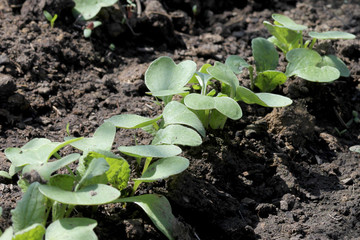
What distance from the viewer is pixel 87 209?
Answer: 5.25 feet

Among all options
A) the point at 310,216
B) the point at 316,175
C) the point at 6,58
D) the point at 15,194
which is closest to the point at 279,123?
the point at 316,175

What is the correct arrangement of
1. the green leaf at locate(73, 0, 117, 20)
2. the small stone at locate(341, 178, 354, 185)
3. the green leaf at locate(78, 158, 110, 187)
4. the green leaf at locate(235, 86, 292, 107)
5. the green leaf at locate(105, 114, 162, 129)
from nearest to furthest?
the green leaf at locate(78, 158, 110, 187) → the green leaf at locate(105, 114, 162, 129) → the green leaf at locate(235, 86, 292, 107) → the small stone at locate(341, 178, 354, 185) → the green leaf at locate(73, 0, 117, 20)

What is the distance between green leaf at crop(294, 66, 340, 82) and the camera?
2.15 meters

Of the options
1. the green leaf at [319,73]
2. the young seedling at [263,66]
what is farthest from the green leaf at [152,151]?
the green leaf at [319,73]

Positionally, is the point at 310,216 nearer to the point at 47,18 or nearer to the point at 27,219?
the point at 27,219

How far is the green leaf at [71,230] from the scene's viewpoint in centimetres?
132

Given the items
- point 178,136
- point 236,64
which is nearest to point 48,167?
point 178,136

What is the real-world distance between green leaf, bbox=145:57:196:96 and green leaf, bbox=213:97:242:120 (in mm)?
200

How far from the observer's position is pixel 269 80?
2268mm

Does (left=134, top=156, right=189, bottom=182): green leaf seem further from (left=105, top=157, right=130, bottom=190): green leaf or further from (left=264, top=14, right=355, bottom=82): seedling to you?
(left=264, top=14, right=355, bottom=82): seedling

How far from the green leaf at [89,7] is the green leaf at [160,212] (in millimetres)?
1341

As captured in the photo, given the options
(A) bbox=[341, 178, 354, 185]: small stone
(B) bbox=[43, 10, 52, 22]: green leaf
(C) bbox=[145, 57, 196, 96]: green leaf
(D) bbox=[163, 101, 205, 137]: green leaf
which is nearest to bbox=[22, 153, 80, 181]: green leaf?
(D) bbox=[163, 101, 205, 137]: green leaf

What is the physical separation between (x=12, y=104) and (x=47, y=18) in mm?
632

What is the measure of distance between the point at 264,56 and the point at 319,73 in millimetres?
291
